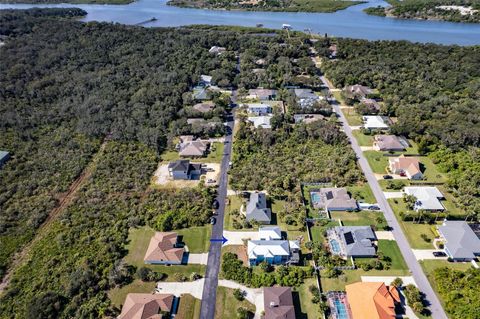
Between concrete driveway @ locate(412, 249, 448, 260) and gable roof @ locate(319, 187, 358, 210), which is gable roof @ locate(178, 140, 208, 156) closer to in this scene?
gable roof @ locate(319, 187, 358, 210)

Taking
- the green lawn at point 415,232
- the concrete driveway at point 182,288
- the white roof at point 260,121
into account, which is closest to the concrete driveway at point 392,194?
the green lawn at point 415,232

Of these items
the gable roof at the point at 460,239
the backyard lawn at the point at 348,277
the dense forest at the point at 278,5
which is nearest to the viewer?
the backyard lawn at the point at 348,277

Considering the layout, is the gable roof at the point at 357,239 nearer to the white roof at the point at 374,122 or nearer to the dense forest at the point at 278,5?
the white roof at the point at 374,122

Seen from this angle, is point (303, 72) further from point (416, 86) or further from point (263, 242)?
point (263, 242)

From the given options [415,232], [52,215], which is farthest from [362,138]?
[52,215]

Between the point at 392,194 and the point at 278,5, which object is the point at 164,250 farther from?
the point at 278,5

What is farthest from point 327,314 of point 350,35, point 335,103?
point 350,35
